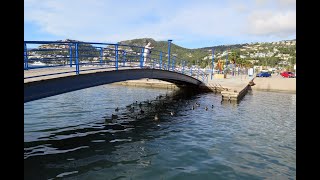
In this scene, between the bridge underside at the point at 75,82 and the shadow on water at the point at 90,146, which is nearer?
the shadow on water at the point at 90,146

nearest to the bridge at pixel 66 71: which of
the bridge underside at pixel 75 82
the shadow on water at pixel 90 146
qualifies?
the bridge underside at pixel 75 82

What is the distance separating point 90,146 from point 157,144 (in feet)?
7.98

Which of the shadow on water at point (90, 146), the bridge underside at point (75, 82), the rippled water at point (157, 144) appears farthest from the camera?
the bridge underside at point (75, 82)

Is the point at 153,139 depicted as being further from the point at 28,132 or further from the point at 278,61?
the point at 278,61

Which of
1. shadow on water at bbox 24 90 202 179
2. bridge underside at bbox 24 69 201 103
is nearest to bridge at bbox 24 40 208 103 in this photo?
bridge underside at bbox 24 69 201 103

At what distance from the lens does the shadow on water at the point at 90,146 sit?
26.2 feet

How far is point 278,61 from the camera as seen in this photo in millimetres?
156125

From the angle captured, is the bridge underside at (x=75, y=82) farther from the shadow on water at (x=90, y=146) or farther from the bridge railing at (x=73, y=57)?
the shadow on water at (x=90, y=146)

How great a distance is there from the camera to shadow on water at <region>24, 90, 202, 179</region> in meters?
7.99
